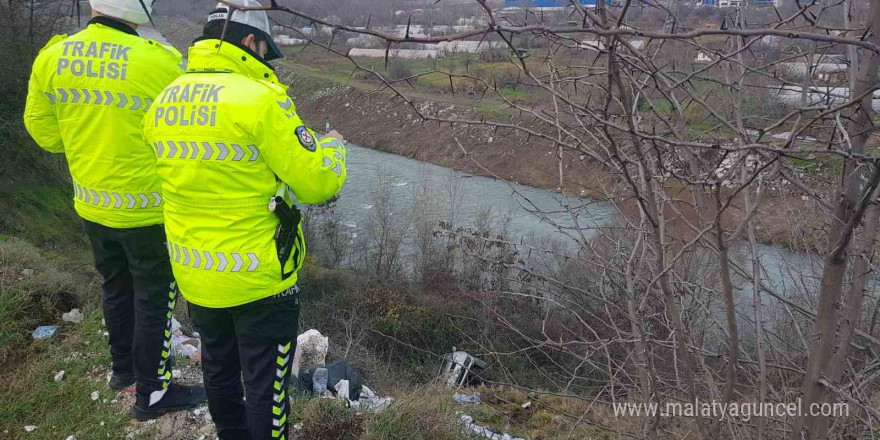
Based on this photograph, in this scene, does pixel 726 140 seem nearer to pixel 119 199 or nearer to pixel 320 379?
pixel 119 199

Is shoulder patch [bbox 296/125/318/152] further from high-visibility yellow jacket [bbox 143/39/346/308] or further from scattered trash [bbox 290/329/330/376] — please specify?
scattered trash [bbox 290/329/330/376]

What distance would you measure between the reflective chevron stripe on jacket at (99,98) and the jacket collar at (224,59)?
58cm

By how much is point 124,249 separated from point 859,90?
9.45 feet

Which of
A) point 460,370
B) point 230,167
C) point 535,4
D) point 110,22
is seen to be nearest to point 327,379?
point 230,167

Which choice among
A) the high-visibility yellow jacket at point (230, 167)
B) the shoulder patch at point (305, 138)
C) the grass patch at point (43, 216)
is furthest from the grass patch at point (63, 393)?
the grass patch at point (43, 216)

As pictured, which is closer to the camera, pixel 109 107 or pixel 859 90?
pixel 859 90

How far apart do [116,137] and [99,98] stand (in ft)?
0.58

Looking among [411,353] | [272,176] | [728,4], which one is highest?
[728,4]

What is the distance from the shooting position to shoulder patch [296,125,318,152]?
2215 millimetres

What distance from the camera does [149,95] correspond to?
9.23 ft

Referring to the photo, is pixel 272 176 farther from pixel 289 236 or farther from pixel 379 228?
pixel 379 228

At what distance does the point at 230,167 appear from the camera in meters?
2.21

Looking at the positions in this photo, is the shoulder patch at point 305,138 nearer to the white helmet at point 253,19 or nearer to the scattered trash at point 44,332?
the white helmet at point 253,19

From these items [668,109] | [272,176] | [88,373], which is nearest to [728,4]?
[668,109]
